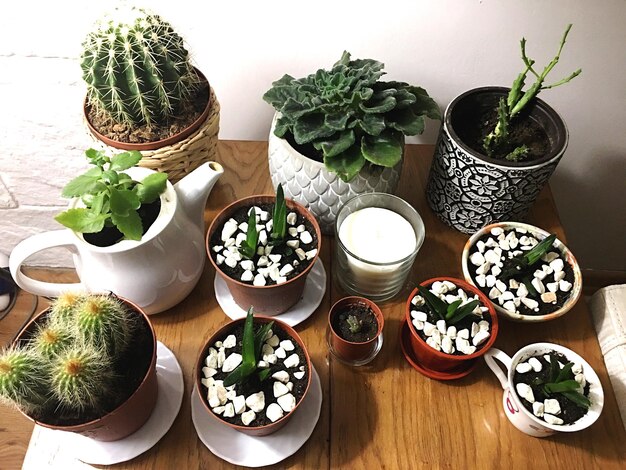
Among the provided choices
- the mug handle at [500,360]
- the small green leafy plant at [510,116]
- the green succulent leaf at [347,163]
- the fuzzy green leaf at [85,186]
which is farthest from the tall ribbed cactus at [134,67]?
the mug handle at [500,360]

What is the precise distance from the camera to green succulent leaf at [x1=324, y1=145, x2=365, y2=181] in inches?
28.6

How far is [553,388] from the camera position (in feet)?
2.17

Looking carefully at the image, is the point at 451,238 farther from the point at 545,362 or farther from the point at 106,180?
the point at 106,180

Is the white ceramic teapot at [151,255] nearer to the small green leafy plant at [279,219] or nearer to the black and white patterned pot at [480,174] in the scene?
the small green leafy plant at [279,219]

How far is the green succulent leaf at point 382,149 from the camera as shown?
2.36 ft

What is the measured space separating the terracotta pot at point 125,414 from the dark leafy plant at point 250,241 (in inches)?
6.1

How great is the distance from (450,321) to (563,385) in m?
0.15

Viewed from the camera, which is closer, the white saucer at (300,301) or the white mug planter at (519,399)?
the white mug planter at (519,399)

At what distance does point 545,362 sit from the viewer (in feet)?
2.31

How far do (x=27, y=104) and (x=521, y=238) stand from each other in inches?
37.3

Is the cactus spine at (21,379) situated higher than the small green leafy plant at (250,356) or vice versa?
the cactus spine at (21,379)

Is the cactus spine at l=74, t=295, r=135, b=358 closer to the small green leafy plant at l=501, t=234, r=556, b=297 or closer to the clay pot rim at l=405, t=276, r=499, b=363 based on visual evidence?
the clay pot rim at l=405, t=276, r=499, b=363

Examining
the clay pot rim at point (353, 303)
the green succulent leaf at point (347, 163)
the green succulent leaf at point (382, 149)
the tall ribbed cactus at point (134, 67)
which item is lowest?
the clay pot rim at point (353, 303)

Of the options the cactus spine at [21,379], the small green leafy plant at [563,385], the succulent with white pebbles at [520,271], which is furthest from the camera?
the succulent with white pebbles at [520,271]
